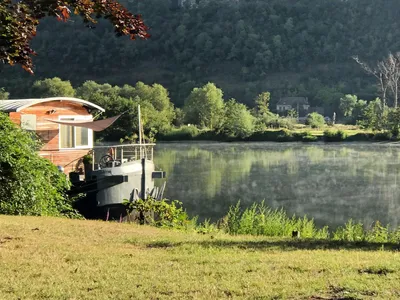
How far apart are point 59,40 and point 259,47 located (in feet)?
182

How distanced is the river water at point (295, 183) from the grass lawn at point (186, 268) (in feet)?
→ 36.1

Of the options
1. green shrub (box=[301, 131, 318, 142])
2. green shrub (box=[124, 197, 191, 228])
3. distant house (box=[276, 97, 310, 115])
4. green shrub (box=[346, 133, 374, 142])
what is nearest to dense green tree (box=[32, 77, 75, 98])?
green shrub (box=[301, 131, 318, 142])

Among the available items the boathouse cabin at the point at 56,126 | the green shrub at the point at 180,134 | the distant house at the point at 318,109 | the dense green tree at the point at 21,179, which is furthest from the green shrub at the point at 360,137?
the distant house at the point at 318,109

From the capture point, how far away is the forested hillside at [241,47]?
142750 millimetres

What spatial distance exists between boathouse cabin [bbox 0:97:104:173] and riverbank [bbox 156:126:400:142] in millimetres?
43614

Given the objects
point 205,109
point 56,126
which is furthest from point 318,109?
point 56,126

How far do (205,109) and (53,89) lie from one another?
25.0m

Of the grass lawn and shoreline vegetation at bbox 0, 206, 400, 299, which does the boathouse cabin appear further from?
the grass lawn

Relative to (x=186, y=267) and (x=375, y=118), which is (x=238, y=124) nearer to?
(x=375, y=118)

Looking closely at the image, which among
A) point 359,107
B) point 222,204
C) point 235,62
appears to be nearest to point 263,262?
point 222,204

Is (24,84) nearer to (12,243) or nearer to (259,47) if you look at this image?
(259,47)

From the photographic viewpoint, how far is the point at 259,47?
516 feet

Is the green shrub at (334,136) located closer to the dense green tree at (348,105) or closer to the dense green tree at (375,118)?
the dense green tree at (375,118)

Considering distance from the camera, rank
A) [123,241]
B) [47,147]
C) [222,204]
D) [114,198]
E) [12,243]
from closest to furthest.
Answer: [12,243]
[123,241]
[114,198]
[47,147]
[222,204]
